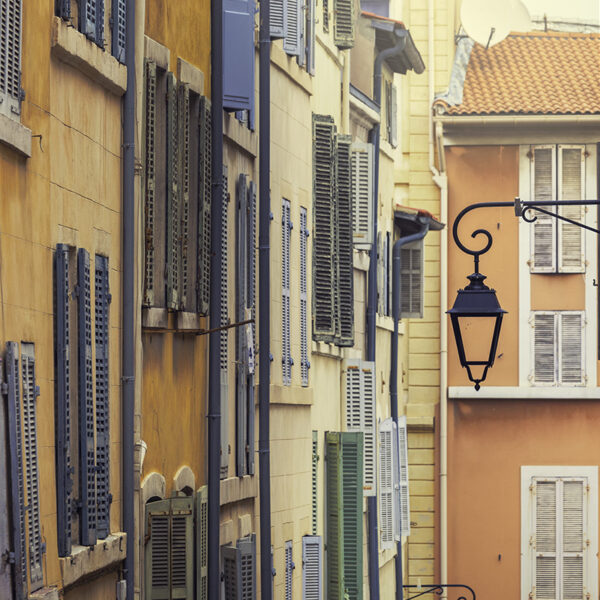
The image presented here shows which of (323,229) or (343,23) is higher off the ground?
(343,23)

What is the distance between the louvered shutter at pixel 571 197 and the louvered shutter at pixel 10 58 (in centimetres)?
2092

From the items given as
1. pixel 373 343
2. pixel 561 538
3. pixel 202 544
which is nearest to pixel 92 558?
pixel 202 544

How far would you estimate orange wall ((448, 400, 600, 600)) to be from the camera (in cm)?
2780

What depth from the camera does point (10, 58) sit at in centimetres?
757

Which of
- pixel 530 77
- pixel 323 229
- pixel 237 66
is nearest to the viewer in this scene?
pixel 237 66

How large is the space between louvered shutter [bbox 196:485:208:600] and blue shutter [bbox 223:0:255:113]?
9.80 ft

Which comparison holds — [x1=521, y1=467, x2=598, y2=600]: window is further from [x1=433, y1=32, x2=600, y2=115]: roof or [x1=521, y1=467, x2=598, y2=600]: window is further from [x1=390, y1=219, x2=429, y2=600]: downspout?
[x1=433, y1=32, x2=600, y2=115]: roof

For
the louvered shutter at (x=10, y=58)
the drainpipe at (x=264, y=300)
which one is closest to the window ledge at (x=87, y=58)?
the louvered shutter at (x=10, y=58)

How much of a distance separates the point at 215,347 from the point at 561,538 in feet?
53.9

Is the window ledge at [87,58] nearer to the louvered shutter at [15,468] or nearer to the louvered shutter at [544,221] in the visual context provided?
the louvered shutter at [15,468]

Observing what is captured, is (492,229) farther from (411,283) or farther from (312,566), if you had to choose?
(312,566)

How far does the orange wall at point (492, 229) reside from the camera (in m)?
28.1

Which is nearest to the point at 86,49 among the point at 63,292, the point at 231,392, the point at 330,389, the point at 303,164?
the point at 63,292

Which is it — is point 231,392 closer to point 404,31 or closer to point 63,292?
point 63,292
